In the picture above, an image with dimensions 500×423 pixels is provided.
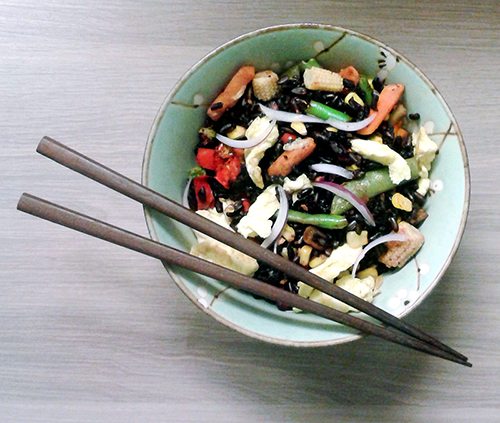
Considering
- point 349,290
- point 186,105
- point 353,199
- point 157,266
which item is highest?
point 186,105

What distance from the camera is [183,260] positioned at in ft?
3.43

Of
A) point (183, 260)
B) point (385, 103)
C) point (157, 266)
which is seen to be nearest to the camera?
point (183, 260)

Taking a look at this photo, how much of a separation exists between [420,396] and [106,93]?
87 cm

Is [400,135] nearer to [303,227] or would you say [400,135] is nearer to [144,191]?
[303,227]

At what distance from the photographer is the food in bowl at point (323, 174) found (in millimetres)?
1135

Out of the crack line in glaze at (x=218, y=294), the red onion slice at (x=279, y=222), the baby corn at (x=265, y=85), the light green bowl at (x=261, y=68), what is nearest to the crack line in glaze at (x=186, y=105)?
the light green bowl at (x=261, y=68)

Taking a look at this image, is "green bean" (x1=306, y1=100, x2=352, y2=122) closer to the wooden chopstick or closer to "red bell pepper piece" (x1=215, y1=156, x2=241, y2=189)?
"red bell pepper piece" (x1=215, y1=156, x2=241, y2=189)

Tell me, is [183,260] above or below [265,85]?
below

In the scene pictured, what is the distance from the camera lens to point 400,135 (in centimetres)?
117

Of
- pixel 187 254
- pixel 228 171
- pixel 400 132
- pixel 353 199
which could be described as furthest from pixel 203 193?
pixel 400 132

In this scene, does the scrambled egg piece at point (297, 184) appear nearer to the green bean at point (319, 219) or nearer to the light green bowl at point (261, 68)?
the green bean at point (319, 219)

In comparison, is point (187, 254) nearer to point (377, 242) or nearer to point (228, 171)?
point (228, 171)

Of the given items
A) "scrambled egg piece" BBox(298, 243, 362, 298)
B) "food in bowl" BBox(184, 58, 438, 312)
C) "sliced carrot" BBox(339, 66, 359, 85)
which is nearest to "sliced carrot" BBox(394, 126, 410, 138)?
"food in bowl" BBox(184, 58, 438, 312)

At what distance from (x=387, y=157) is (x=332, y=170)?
0.10 metres
